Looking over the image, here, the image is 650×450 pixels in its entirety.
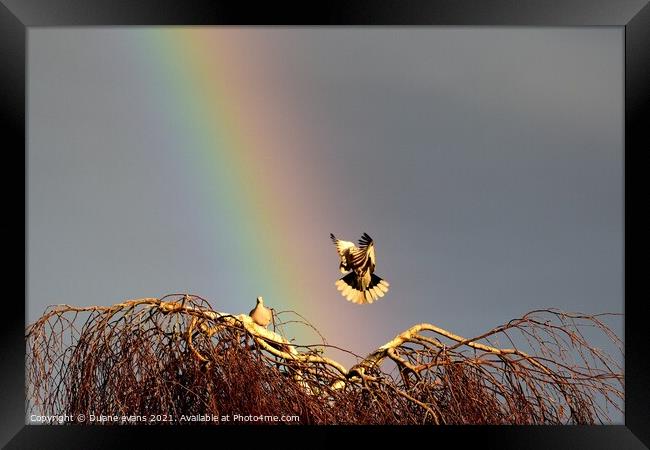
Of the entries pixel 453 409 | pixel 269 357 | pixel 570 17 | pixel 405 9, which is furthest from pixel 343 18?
pixel 453 409

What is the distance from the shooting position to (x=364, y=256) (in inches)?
142

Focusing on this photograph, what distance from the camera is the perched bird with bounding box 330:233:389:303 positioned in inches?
142

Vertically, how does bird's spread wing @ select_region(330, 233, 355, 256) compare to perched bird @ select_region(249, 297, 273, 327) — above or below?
above

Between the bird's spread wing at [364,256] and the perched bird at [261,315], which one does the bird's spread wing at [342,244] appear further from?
the perched bird at [261,315]

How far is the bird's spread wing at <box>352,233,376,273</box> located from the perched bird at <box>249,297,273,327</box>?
17.4 inches

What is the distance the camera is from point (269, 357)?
3447 mm

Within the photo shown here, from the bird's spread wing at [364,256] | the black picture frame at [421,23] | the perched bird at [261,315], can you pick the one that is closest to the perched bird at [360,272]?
the bird's spread wing at [364,256]

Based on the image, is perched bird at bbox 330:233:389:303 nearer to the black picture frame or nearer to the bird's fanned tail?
the bird's fanned tail

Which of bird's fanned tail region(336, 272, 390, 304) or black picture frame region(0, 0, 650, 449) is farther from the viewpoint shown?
bird's fanned tail region(336, 272, 390, 304)

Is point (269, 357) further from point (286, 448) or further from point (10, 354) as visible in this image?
point (10, 354)

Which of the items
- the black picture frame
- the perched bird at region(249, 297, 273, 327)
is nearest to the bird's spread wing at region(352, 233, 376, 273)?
the perched bird at region(249, 297, 273, 327)

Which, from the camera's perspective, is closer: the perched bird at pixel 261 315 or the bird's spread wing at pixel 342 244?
the perched bird at pixel 261 315

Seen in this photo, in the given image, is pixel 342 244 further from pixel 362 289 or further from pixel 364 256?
pixel 362 289

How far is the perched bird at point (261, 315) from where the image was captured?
11.6 ft
